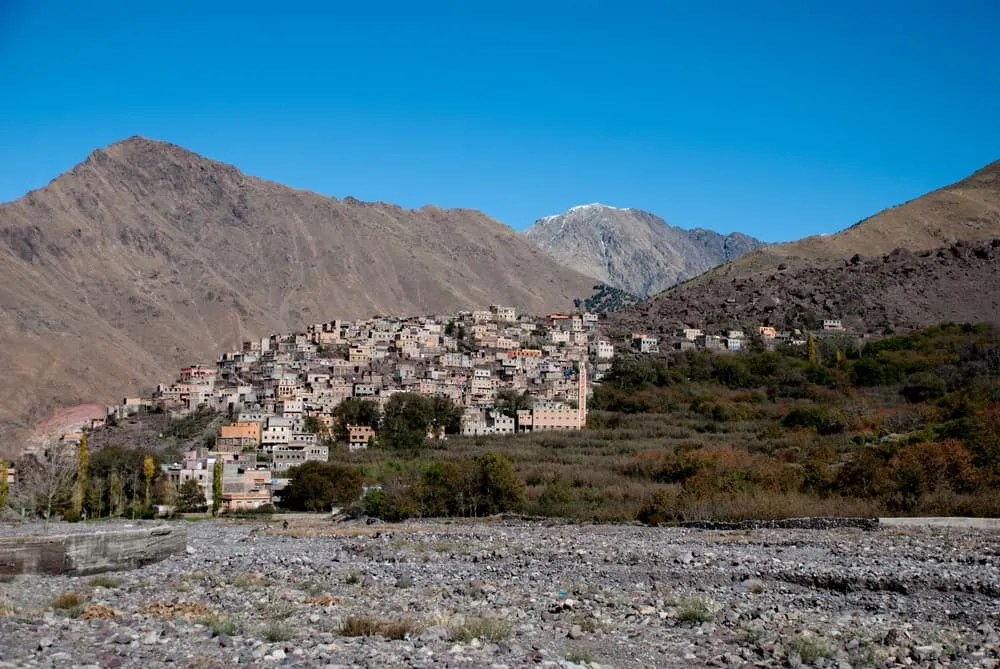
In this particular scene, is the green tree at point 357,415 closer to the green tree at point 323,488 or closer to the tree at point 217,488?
the green tree at point 323,488

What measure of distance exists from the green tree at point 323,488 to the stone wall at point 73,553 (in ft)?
96.8

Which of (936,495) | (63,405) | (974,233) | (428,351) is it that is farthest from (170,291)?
(936,495)

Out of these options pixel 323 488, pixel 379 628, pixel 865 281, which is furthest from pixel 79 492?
pixel 865 281

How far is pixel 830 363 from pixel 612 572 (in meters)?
61.7

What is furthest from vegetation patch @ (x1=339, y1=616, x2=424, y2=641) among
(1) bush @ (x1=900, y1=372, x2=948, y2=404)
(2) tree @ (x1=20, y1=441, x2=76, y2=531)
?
(1) bush @ (x1=900, y1=372, x2=948, y2=404)

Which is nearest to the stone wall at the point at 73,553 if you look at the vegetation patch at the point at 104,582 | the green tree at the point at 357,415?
the vegetation patch at the point at 104,582

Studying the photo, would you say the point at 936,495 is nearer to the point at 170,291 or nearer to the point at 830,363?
the point at 830,363

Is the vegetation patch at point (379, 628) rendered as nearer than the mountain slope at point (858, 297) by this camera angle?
Yes

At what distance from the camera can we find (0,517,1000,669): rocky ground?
11.0 metres

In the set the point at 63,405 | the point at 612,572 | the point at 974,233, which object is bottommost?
the point at 612,572

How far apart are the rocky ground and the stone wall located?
510 mm

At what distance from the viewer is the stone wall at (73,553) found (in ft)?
54.9

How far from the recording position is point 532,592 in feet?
Answer: 53.5

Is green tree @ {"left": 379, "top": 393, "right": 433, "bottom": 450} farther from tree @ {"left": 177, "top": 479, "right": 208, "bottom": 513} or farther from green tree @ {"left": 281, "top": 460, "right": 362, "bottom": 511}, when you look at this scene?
tree @ {"left": 177, "top": 479, "right": 208, "bottom": 513}
